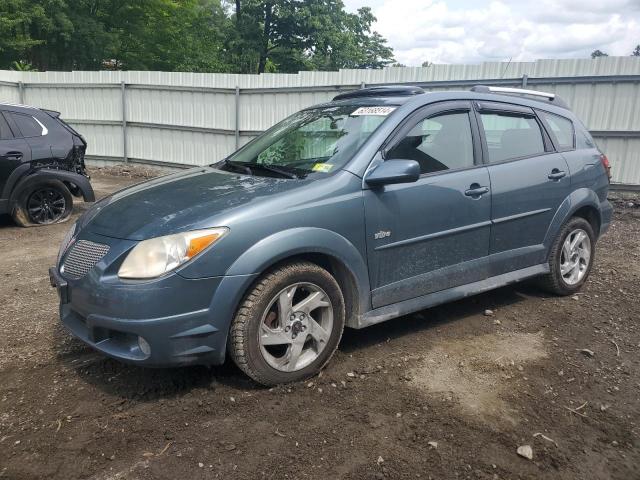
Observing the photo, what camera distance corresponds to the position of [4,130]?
7367 mm

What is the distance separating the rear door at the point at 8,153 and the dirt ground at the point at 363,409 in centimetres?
374

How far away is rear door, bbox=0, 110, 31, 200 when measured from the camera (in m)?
7.29

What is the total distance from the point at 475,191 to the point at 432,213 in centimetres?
47

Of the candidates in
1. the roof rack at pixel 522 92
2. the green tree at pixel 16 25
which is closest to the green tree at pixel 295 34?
the green tree at pixel 16 25

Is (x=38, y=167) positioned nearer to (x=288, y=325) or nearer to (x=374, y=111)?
(x=374, y=111)

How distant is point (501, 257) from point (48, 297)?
3.94m

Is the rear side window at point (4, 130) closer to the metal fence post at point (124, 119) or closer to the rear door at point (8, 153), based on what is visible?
the rear door at point (8, 153)

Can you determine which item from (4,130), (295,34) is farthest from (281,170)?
(295,34)

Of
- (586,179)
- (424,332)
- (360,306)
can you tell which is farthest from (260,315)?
(586,179)

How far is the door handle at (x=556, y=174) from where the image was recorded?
4523 millimetres

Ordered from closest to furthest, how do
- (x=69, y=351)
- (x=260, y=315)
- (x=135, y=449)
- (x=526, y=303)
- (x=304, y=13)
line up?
(x=135, y=449) → (x=260, y=315) → (x=69, y=351) → (x=526, y=303) → (x=304, y=13)

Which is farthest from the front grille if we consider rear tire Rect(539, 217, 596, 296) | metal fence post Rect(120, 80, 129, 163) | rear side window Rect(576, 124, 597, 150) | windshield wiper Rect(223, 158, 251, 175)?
metal fence post Rect(120, 80, 129, 163)

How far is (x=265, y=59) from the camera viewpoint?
28594 millimetres

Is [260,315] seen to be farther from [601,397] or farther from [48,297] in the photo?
[48,297]
